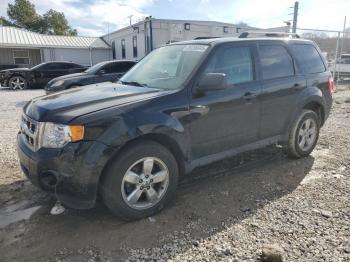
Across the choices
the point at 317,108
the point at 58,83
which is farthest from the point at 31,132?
the point at 58,83

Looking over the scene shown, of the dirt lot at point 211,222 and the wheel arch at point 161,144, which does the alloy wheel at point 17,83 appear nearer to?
the dirt lot at point 211,222

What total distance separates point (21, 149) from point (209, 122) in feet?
6.83

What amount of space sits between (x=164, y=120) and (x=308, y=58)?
300 centimetres

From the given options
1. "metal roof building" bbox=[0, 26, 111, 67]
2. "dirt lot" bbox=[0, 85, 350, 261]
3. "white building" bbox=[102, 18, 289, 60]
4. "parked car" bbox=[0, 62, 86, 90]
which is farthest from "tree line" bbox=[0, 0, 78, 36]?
"dirt lot" bbox=[0, 85, 350, 261]

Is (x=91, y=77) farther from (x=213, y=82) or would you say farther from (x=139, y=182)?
(x=139, y=182)

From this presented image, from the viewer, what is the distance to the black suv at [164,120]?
289cm

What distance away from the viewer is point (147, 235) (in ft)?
10.00

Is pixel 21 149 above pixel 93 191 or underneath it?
above

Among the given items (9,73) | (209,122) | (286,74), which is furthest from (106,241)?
(9,73)

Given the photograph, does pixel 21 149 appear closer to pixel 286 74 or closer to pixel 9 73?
pixel 286 74

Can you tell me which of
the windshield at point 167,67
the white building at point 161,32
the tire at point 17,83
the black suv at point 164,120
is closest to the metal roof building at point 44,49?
the white building at point 161,32

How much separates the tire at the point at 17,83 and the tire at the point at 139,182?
1497 centimetres

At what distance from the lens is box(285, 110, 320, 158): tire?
4789 mm

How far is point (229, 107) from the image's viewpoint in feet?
12.5
